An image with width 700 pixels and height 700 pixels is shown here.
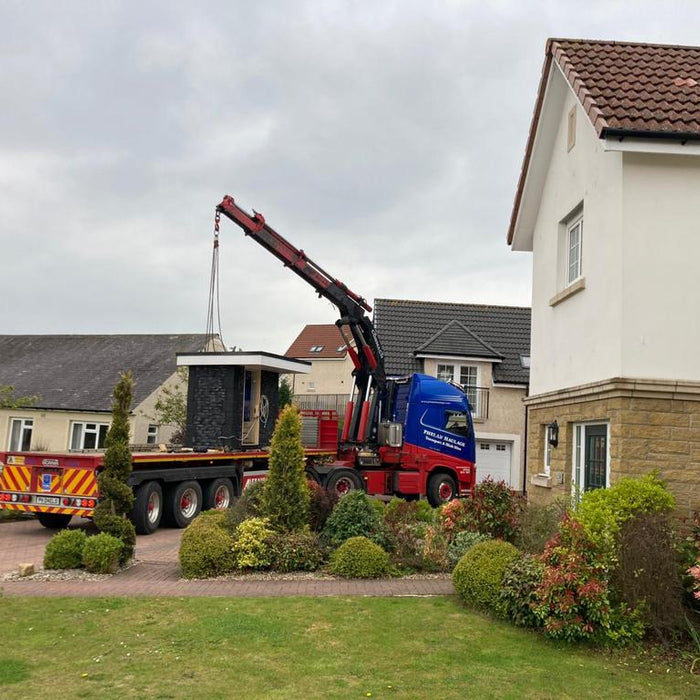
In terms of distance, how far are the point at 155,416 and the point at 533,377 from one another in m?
20.3

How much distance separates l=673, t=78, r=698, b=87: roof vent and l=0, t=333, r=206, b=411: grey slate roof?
23564 millimetres

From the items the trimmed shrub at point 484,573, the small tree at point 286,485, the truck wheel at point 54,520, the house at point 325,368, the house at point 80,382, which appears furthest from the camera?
the house at point 325,368

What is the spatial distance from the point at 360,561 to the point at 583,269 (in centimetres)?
488

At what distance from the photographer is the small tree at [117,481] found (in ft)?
32.5

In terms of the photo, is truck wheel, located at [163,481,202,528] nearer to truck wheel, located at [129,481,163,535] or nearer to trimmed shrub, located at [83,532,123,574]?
truck wheel, located at [129,481,163,535]

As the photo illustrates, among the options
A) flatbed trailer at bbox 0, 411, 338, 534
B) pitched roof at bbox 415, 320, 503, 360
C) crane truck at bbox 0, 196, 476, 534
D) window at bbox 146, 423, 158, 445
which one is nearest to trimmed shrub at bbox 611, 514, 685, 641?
flatbed trailer at bbox 0, 411, 338, 534

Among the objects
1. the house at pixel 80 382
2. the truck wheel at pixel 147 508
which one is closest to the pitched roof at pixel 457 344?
the house at pixel 80 382

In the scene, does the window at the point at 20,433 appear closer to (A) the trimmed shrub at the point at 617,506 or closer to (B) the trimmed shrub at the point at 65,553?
(B) the trimmed shrub at the point at 65,553

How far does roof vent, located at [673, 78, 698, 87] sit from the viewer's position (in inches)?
370

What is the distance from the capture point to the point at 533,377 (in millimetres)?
12203

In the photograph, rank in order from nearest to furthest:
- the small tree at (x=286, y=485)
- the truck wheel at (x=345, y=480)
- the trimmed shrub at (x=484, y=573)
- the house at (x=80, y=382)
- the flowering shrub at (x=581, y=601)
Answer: the flowering shrub at (x=581, y=601) < the trimmed shrub at (x=484, y=573) < the small tree at (x=286, y=485) < the truck wheel at (x=345, y=480) < the house at (x=80, y=382)

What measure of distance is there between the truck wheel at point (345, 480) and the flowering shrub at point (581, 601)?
11.5 meters

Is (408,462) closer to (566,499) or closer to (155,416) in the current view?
(566,499)

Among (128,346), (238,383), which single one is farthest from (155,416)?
(238,383)
